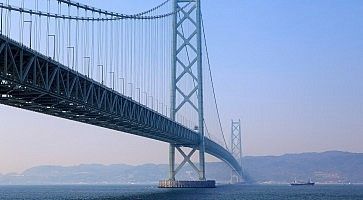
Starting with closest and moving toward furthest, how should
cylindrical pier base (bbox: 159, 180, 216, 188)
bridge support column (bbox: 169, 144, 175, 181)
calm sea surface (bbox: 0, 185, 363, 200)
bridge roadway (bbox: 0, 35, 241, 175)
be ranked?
bridge roadway (bbox: 0, 35, 241, 175) < calm sea surface (bbox: 0, 185, 363, 200) < bridge support column (bbox: 169, 144, 175, 181) < cylindrical pier base (bbox: 159, 180, 216, 188)

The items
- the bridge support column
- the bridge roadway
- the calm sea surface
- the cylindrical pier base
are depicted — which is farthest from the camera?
the cylindrical pier base

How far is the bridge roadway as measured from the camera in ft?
114

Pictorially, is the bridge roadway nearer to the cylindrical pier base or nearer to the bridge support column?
the bridge support column

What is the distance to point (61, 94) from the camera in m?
40.6

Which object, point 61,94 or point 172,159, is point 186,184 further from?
point 61,94

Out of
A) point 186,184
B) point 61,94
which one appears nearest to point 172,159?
point 186,184

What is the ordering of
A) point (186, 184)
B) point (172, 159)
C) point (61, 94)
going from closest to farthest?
point (61, 94), point (172, 159), point (186, 184)

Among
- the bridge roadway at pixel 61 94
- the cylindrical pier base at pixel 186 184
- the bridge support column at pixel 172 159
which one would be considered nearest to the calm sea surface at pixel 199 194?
the cylindrical pier base at pixel 186 184

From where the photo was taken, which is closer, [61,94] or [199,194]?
[61,94]

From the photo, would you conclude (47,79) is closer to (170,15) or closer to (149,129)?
(149,129)

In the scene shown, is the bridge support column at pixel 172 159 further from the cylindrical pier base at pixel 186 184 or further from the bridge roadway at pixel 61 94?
the bridge roadway at pixel 61 94

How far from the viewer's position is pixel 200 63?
88.8m

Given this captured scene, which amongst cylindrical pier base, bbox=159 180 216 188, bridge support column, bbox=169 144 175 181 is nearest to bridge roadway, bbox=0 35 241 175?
bridge support column, bbox=169 144 175 181

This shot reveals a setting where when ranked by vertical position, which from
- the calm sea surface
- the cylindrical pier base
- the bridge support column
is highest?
the bridge support column
